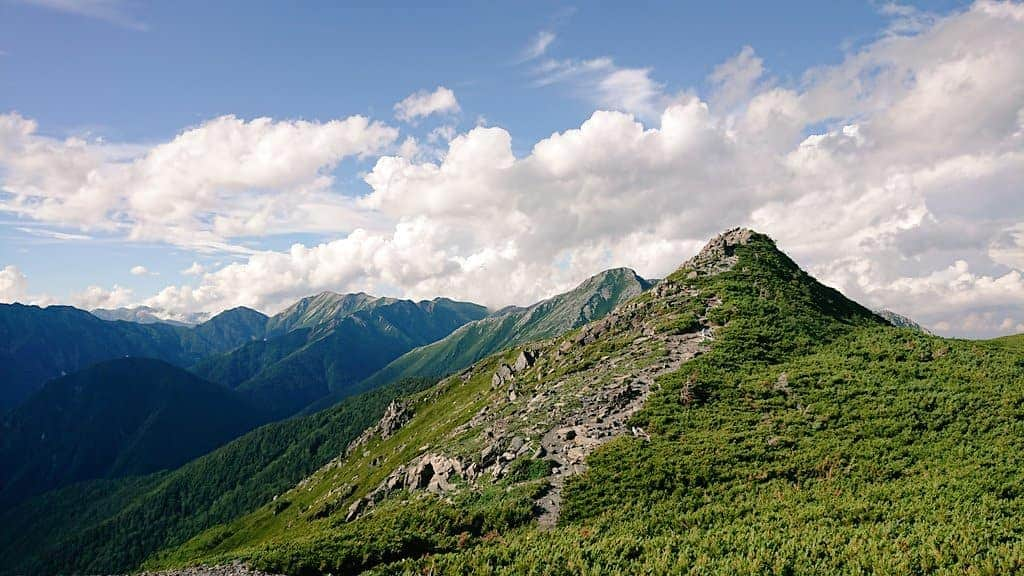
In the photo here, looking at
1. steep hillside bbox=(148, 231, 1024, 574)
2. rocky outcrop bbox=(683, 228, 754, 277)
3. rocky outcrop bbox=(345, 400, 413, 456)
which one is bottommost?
rocky outcrop bbox=(345, 400, 413, 456)

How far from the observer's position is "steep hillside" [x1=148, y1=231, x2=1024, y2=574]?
787 inches

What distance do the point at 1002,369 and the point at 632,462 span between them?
3199 centimetres

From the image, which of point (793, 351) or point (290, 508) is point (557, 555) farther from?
point (290, 508)

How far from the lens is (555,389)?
169ft

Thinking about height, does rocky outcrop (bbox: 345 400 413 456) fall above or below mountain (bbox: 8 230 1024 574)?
below

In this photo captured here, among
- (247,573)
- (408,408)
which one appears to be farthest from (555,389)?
(408,408)

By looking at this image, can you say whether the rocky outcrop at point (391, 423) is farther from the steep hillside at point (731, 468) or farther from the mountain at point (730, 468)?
the steep hillside at point (731, 468)

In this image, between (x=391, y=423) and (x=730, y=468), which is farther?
(x=391, y=423)

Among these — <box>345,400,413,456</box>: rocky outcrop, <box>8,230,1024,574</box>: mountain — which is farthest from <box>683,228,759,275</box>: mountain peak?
<box>345,400,413,456</box>: rocky outcrop

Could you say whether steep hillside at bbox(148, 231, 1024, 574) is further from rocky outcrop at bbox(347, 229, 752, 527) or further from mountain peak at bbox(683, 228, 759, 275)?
mountain peak at bbox(683, 228, 759, 275)

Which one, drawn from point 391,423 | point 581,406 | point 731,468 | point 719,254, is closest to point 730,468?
point 731,468

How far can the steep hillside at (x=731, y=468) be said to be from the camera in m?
20.0

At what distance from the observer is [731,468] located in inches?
1123

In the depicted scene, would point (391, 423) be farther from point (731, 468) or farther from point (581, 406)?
point (731, 468)
